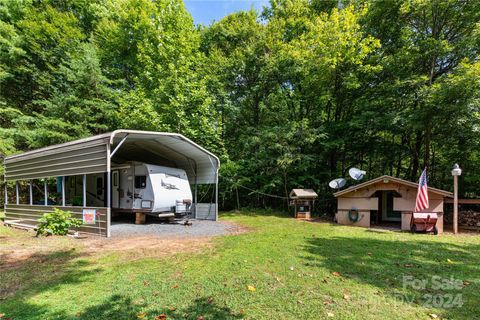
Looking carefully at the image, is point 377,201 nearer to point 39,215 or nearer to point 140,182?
point 140,182

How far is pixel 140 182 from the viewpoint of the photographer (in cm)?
1050

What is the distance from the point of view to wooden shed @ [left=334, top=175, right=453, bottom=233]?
30.4 ft

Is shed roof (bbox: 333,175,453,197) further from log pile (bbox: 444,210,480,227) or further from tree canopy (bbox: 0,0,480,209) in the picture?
tree canopy (bbox: 0,0,480,209)

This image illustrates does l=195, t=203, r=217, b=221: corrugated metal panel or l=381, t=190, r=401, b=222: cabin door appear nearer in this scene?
l=195, t=203, r=217, b=221: corrugated metal panel

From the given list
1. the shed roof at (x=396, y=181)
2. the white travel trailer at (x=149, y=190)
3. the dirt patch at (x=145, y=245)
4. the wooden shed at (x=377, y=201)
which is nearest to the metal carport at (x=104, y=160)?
the dirt patch at (x=145, y=245)

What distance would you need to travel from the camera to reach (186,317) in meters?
3.02

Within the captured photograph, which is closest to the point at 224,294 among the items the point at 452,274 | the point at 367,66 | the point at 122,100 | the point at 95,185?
the point at 452,274

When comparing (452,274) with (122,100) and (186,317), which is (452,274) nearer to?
(186,317)

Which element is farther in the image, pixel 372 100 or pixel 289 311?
pixel 372 100

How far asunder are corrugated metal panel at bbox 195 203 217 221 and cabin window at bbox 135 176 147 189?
122 inches

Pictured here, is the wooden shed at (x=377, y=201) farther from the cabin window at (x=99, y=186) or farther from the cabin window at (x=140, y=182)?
the cabin window at (x=99, y=186)

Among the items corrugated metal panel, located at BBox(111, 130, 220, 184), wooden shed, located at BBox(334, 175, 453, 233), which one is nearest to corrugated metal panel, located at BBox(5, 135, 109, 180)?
corrugated metal panel, located at BBox(111, 130, 220, 184)

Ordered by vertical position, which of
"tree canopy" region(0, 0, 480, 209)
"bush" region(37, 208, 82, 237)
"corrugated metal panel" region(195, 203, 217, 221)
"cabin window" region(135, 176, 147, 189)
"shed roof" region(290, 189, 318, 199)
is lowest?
"corrugated metal panel" region(195, 203, 217, 221)

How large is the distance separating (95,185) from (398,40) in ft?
56.5
